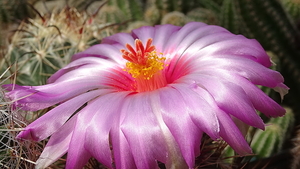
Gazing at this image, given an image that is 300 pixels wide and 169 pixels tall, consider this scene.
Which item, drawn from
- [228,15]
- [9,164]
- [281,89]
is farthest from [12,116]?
[228,15]

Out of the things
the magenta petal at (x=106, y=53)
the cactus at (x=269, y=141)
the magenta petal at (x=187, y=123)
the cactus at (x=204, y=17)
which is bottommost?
the cactus at (x=269, y=141)

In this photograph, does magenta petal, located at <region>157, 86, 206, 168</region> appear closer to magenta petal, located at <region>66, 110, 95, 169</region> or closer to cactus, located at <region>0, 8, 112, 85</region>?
magenta petal, located at <region>66, 110, 95, 169</region>

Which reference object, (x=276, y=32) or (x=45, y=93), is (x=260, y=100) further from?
(x=276, y=32)

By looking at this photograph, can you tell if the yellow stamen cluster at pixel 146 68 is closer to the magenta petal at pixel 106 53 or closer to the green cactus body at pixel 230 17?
the magenta petal at pixel 106 53

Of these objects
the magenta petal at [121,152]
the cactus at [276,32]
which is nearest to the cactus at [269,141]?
the cactus at [276,32]

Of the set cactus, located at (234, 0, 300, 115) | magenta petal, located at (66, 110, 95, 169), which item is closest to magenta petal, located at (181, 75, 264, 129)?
magenta petal, located at (66, 110, 95, 169)

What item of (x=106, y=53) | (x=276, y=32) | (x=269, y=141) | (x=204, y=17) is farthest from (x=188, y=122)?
(x=204, y=17)

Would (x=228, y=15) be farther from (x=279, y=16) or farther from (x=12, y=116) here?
(x=12, y=116)
